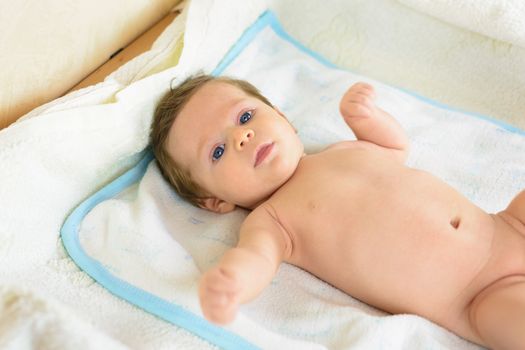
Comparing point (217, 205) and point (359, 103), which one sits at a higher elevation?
point (359, 103)

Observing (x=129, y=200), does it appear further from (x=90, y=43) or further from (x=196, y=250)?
(x=90, y=43)

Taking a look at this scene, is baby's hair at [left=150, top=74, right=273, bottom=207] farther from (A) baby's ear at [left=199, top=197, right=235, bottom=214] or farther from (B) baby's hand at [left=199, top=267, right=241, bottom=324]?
(B) baby's hand at [left=199, top=267, right=241, bottom=324]

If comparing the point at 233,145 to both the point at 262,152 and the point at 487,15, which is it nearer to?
the point at 262,152

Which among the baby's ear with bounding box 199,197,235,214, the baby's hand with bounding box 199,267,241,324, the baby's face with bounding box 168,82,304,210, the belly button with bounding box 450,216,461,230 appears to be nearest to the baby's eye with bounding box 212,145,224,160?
the baby's face with bounding box 168,82,304,210

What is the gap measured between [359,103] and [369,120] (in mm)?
39

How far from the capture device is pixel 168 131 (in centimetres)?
120

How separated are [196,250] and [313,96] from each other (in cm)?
53

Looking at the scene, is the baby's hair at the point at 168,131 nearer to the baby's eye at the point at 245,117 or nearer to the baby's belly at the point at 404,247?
the baby's eye at the point at 245,117

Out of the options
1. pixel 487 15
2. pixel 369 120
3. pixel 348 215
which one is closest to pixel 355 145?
pixel 369 120

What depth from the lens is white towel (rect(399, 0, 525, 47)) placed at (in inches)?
54.4

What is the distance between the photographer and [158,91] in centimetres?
123

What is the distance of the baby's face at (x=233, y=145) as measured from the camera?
111 centimetres

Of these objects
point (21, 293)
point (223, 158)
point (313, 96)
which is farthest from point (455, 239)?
point (21, 293)

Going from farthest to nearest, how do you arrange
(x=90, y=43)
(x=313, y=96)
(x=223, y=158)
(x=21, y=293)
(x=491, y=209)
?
1. (x=313, y=96)
2. (x=90, y=43)
3. (x=491, y=209)
4. (x=223, y=158)
5. (x=21, y=293)
